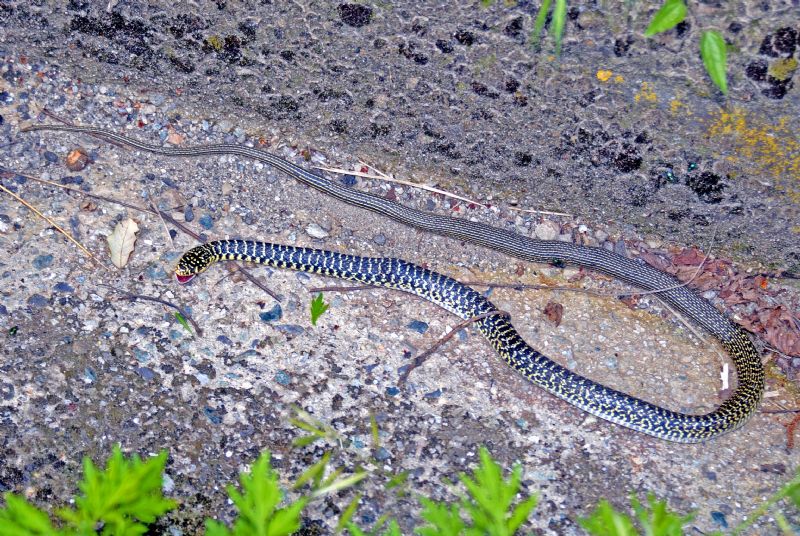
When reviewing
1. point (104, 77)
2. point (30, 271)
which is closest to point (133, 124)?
point (104, 77)

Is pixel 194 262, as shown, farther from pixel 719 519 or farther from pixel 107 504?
pixel 719 519

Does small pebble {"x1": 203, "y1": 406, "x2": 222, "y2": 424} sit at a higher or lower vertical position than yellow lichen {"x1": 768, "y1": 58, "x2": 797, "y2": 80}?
lower

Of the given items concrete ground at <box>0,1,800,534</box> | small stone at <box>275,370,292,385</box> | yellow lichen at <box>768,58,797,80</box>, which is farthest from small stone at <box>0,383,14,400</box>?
yellow lichen at <box>768,58,797,80</box>

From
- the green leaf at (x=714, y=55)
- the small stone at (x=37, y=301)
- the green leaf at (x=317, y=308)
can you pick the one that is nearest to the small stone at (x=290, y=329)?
the green leaf at (x=317, y=308)

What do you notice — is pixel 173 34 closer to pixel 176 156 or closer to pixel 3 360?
pixel 176 156

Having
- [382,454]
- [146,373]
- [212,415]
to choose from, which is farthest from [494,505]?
[146,373]

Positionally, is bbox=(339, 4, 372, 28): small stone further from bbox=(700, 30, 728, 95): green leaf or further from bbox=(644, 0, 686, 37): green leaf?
bbox=(700, 30, 728, 95): green leaf
